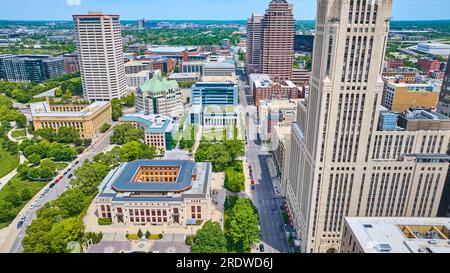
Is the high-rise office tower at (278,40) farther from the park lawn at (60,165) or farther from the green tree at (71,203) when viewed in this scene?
A: the green tree at (71,203)

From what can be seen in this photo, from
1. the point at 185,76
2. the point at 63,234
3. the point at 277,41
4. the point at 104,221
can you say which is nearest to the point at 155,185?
the point at 104,221

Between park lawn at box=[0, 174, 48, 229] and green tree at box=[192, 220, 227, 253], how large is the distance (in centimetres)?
2614

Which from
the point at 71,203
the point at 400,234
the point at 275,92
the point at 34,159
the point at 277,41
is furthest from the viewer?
the point at 277,41

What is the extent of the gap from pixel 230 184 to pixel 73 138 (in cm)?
3940

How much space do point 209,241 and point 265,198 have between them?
15664 mm

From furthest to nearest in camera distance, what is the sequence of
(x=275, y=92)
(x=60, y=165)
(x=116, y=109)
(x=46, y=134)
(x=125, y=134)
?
(x=275, y=92) → (x=116, y=109) → (x=46, y=134) → (x=125, y=134) → (x=60, y=165)

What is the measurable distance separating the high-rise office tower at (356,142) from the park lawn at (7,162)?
169 ft

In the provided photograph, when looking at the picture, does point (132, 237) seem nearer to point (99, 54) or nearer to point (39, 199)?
point (39, 199)

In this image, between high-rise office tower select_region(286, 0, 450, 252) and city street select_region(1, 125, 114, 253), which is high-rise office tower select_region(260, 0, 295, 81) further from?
high-rise office tower select_region(286, 0, 450, 252)

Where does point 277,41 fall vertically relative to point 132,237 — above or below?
above

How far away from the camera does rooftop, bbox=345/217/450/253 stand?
20.3 meters

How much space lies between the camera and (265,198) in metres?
46.5

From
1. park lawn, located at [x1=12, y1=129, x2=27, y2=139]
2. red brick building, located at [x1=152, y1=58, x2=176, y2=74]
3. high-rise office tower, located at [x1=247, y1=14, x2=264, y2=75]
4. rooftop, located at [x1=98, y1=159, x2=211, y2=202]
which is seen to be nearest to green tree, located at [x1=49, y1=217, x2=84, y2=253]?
rooftop, located at [x1=98, y1=159, x2=211, y2=202]
